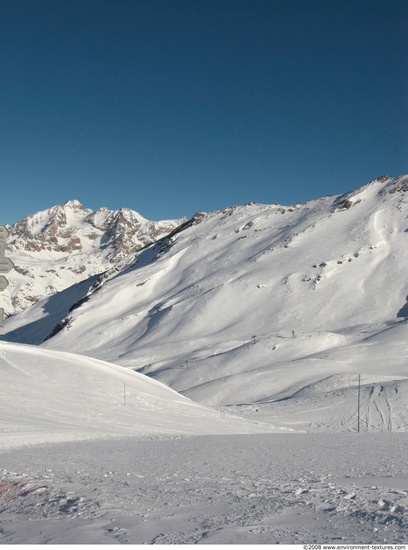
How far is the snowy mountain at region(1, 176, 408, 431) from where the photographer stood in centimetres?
4569

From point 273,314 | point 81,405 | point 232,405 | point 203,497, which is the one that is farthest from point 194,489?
point 273,314

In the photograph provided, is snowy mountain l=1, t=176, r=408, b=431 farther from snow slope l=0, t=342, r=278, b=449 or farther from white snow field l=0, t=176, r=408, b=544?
snow slope l=0, t=342, r=278, b=449

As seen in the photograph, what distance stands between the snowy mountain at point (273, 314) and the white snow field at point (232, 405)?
30 cm

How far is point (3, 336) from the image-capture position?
13375 cm

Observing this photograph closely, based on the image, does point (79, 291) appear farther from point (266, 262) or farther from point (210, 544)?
point (210, 544)

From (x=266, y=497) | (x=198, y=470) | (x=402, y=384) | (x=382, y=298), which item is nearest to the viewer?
(x=266, y=497)

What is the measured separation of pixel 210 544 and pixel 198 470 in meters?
4.20

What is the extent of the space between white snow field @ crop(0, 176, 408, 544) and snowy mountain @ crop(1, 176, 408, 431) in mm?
296

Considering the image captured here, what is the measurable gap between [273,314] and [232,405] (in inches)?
1738

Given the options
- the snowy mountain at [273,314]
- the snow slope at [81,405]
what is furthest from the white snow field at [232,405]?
the snowy mountain at [273,314]

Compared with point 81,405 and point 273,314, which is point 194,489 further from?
point 273,314

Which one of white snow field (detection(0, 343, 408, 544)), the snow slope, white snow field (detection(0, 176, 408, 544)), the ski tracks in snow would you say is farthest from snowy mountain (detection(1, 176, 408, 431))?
the ski tracks in snow

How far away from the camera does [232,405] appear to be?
43.1 metres

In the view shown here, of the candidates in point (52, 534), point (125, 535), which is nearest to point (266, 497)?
point (125, 535)
